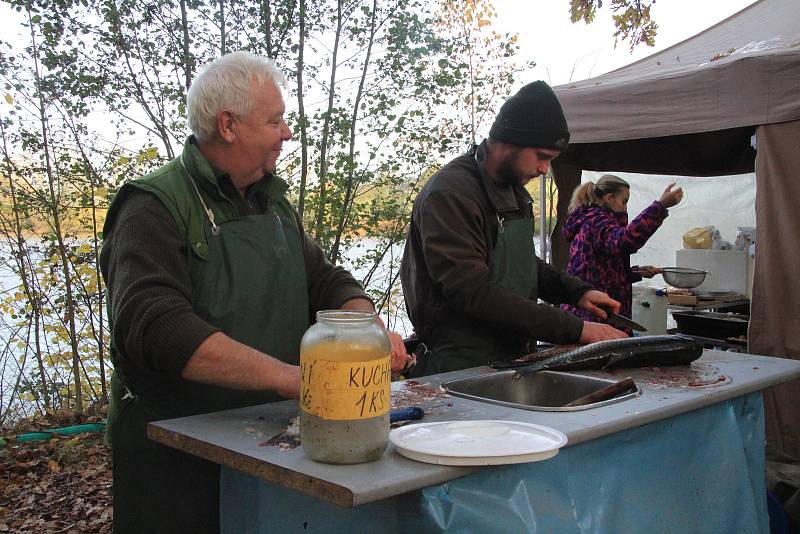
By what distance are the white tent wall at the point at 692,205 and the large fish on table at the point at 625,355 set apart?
4645 millimetres

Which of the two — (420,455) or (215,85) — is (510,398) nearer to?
(420,455)

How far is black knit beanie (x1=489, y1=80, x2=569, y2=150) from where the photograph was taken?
3.10 meters

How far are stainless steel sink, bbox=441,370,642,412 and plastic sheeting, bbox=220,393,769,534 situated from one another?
1.29 ft

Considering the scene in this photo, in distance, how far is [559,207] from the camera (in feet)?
21.5

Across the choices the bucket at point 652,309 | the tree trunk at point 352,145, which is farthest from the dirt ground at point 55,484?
the bucket at point 652,309

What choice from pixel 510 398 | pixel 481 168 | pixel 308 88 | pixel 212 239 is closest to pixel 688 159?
pixel 308 88

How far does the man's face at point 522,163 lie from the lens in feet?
10.4

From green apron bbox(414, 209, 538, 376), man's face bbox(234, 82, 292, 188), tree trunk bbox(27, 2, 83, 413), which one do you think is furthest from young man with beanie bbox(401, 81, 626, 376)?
tree trunk bbox(27, 2, 83, 413)

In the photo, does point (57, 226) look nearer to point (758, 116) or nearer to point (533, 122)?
point (533, 122)

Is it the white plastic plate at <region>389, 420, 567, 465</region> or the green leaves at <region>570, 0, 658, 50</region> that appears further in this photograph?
the green leaves at <region>570, 0, 658, 50</region>

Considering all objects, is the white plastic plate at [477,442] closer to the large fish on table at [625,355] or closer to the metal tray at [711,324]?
the large fish on table at [625,355]

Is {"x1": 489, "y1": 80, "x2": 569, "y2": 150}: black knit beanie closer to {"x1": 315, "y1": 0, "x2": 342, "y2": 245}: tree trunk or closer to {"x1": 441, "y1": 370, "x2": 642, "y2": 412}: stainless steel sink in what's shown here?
{"x1": 441, "y1": 370, "x2": 642, "y2": 412}: stainless steel sink

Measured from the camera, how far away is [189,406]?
213 centimetres

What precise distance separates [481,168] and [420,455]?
75.1 inches
